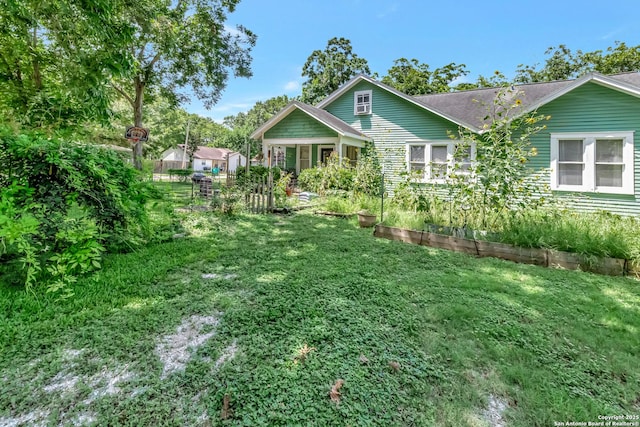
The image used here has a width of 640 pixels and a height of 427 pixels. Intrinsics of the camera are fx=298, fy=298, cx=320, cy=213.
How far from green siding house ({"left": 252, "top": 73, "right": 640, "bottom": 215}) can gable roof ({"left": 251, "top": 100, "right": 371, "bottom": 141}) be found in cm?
5

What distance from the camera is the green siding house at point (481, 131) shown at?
872cm

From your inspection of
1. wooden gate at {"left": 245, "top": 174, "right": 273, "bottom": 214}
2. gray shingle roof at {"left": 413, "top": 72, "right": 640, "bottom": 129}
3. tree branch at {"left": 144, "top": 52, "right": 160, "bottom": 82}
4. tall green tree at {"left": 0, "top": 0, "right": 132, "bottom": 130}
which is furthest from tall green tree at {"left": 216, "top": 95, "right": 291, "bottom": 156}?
tall green tree at {"left": 0, "top": 0, "right": 132, "bottom": 130}

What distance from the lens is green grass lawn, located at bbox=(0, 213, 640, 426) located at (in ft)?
5.76

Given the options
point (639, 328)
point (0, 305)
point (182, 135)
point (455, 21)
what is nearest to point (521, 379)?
point (639, 328)

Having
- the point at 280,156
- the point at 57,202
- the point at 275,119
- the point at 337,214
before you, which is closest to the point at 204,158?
the point at 280,156

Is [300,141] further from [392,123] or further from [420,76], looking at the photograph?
[420,76]

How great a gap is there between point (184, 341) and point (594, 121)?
1221cm

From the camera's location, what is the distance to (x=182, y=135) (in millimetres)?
43938

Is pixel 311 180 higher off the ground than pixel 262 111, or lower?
lower

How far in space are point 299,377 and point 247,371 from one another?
1.18ft

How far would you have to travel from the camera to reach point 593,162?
29.6 ft

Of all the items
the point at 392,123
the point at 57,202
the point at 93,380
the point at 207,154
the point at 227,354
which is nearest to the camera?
the point at 93,380

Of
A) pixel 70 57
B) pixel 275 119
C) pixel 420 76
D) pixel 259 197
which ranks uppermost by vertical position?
pixel 420 76

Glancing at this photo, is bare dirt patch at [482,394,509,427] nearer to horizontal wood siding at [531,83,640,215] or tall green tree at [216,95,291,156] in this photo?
horizontal wood siding at [531,83,640,215]
